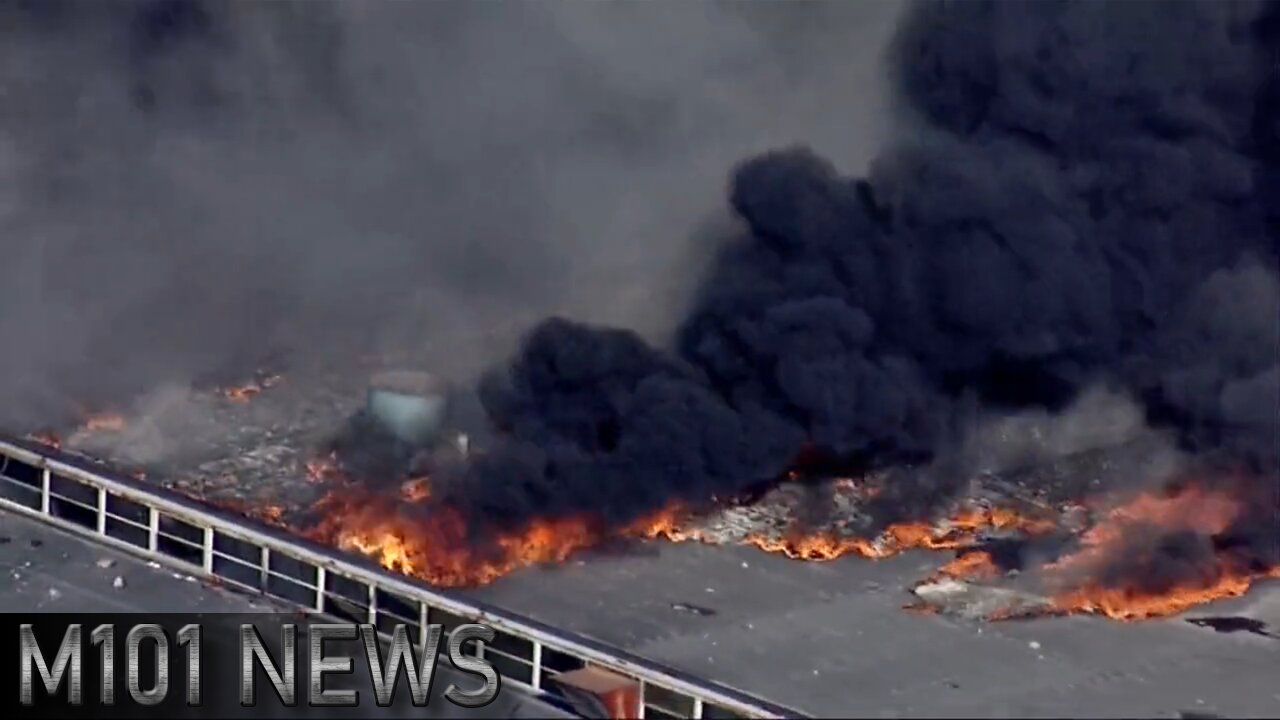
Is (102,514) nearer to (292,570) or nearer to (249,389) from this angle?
(292,570)

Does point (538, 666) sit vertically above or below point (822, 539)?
below

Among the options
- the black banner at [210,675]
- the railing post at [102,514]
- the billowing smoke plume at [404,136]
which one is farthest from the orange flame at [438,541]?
the billowing smoke plume at [404,136]

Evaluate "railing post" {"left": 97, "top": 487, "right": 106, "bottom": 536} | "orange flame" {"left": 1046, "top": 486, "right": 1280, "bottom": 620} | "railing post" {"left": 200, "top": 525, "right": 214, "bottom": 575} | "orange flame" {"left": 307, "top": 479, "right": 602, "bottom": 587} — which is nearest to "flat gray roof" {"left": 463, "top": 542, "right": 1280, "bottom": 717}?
"orange flame" {"left": 1046, "top": 486, "right": 1280, "bottom": 620}

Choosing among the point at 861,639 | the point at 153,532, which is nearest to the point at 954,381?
the point at 861,639

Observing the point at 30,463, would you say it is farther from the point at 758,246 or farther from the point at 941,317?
the point at 941,317

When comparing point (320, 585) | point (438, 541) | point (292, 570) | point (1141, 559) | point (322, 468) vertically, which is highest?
point (322, 468)

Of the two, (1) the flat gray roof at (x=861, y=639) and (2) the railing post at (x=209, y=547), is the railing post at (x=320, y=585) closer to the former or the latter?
(2) the railing post at (x=209, y=547)
